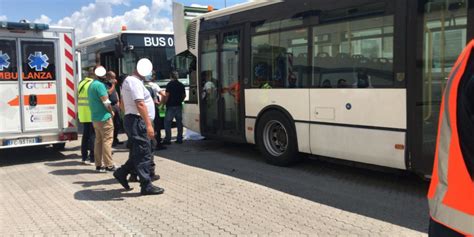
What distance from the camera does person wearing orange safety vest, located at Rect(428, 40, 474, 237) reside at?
5.83 ft

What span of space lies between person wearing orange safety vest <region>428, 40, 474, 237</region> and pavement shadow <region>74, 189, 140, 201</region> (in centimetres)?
482

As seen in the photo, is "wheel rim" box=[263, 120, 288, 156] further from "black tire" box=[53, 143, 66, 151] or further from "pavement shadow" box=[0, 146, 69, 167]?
"black tire" box=[53, 143, 66, 151]

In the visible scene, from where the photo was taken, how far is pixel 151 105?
20.9ft

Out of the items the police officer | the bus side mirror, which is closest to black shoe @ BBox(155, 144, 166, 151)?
the police officer

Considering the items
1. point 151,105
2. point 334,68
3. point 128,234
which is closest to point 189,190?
point 151,105

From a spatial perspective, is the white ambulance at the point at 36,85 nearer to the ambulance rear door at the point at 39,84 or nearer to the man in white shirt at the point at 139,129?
the ambulance rear door at the point at 39,84

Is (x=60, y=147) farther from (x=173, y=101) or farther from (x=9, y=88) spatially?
(x=173, y=101)

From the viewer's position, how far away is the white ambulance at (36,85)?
853 centimetres

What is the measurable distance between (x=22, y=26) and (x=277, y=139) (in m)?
5.20

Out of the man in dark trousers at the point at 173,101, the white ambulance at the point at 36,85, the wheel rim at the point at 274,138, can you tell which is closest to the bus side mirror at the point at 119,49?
the man in dark trousers at the point at 173,101

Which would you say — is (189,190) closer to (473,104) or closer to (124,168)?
(124,168)

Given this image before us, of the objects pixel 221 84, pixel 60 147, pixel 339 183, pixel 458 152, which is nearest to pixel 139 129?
pixel 339 183

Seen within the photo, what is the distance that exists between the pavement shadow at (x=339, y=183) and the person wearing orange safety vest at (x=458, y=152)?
303 cm

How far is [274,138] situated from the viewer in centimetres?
795
